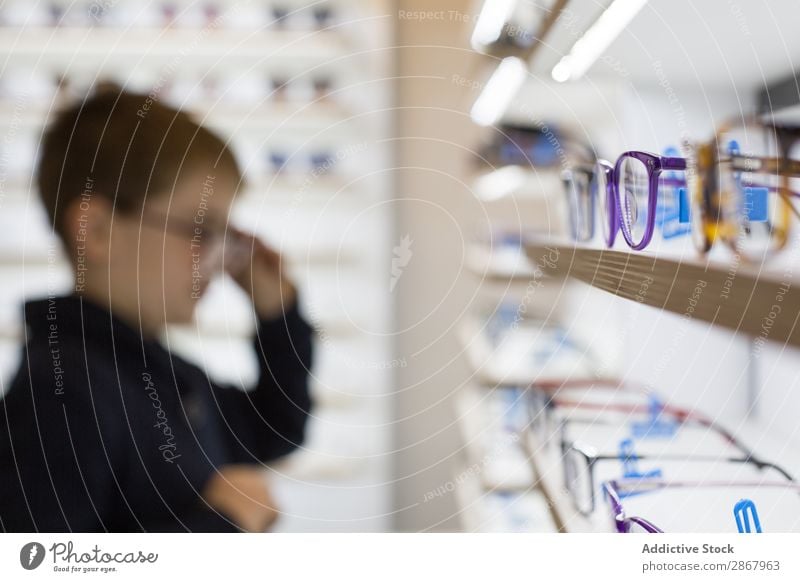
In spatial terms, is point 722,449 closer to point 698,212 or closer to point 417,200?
point 698,212

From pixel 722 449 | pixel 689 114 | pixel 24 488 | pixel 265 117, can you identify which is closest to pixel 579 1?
pixel 689 114

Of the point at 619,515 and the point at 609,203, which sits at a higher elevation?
the point at 609,203

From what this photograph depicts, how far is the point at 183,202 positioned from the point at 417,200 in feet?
0.59

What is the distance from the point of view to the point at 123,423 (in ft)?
1.94

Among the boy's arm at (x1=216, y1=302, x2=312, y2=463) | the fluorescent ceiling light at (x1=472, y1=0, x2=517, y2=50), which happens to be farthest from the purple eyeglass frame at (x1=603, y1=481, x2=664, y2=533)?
the fluorescent ceiling light at (x1=472, y1=0, x2=517, y2=50)

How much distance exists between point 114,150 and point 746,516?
570mm

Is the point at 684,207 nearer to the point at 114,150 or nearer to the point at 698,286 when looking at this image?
the point at 698,286

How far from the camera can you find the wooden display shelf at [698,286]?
55cm

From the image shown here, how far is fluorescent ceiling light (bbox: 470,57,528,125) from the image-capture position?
1.94ft

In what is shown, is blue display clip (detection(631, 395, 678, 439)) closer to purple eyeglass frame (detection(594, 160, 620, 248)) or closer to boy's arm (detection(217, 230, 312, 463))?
purple eyeglass frame (detection(594, 160, 620, 248))

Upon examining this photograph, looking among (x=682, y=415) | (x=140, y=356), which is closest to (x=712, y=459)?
(x=682, y=415)

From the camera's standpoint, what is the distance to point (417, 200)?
60cm
